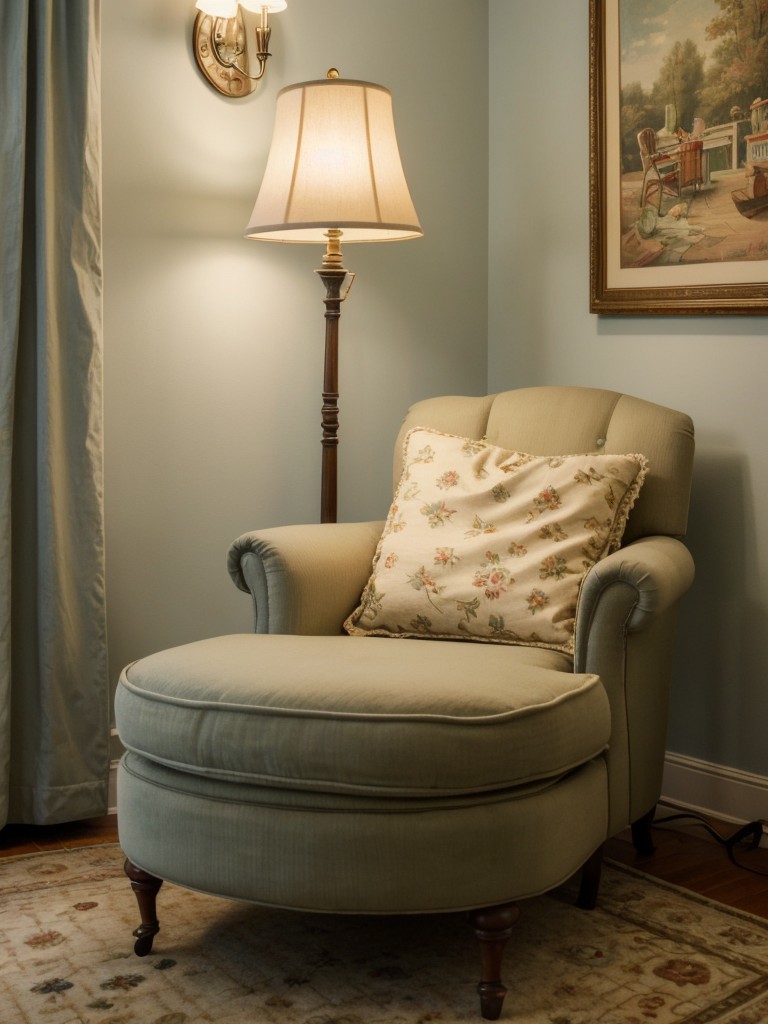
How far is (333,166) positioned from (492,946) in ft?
5.13

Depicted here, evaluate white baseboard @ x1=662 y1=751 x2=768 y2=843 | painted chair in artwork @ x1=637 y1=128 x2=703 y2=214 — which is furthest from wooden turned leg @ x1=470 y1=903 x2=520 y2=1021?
painted chair in artwork @ x1=637 y1=128 x2=703 y2=214

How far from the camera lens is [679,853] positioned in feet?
8.04

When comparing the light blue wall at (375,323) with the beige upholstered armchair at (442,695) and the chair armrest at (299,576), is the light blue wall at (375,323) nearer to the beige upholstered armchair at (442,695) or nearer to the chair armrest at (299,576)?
the beige upholstered armchair at (442,695)

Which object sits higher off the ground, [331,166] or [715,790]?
[331,166]

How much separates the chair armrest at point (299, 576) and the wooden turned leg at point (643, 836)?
75 centimetres

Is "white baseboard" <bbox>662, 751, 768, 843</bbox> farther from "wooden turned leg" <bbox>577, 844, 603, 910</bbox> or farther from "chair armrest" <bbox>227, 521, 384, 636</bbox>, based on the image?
"chair armrest" <bbox>227, 521, 384, 636</bbox>

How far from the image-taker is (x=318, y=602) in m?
2.32

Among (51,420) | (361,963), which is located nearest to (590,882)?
(361,963)

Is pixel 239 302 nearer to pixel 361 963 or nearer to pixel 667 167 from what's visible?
pixel 667 167

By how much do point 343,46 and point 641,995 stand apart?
228 cm

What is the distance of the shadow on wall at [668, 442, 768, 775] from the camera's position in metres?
2.57

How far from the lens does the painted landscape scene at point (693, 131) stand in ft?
8.12

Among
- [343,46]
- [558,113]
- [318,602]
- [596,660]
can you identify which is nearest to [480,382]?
[558,113]

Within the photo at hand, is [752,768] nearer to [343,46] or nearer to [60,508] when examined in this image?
[60,508]
